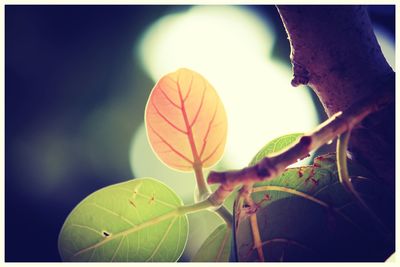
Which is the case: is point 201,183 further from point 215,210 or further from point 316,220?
point 316,220

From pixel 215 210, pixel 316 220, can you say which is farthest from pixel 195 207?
pixel 316 220

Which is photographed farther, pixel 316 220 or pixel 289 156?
pixel 316 220

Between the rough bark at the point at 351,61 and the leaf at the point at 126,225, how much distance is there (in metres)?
0.24

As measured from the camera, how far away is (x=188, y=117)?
498 millimetres

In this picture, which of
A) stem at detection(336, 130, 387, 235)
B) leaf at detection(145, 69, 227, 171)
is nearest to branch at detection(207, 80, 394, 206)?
stem at detection(336, 130, 387, 235)

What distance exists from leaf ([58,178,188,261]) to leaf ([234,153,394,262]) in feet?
0.31

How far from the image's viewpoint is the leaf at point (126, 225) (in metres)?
0.50

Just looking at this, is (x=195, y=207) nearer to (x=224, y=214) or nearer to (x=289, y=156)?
(x=224, y=214)

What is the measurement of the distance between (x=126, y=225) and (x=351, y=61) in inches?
13.7

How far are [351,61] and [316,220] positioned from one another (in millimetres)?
199

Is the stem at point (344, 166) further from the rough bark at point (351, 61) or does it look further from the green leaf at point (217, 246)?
the green leaf at point (217, 246)

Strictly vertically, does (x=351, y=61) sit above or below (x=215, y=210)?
above

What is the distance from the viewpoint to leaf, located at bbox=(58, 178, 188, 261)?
19.7 inches

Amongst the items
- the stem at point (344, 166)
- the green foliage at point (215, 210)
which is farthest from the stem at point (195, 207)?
the stem at point (344, 166)
